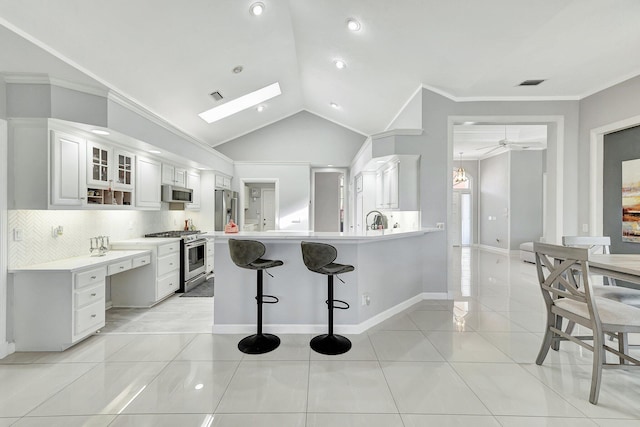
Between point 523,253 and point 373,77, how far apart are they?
5969mm

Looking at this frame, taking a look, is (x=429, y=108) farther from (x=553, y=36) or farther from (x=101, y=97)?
(x=101, y=97)

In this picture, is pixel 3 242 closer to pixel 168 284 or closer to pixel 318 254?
pixel 168 284

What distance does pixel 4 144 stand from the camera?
259 centimetres

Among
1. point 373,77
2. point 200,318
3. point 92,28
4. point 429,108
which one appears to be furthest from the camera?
point 373,77

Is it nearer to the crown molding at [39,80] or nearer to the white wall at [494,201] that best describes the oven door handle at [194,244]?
the crown molding at [39,80]

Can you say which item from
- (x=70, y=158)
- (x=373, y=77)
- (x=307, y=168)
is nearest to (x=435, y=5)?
(x=373, y=77)

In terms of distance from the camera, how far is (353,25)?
346 centimetres

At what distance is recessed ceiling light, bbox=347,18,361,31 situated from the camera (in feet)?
11.2

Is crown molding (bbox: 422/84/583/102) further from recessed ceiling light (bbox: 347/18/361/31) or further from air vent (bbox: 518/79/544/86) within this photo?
recessed ceiling light (bbox: 347/18/361/31)

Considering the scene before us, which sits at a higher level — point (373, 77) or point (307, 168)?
point (373, 77)

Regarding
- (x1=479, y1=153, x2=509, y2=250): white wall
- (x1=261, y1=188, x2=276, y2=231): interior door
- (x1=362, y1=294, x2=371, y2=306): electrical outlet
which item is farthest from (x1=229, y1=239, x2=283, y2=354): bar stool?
(x1=479, y1=153, x2=509, y2=250): white wall

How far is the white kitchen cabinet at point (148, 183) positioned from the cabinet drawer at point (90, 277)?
130 centimetres

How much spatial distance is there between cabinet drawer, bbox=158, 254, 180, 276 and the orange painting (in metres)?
6.12

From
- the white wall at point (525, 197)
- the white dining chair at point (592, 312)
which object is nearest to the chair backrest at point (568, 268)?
the white dining chair at point (592, 312)
